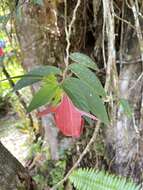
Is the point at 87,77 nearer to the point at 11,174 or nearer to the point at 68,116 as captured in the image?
the point at 68,116

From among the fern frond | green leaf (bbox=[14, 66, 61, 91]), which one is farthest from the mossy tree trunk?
green leaf (bbox=[14, 66, 61, 91])

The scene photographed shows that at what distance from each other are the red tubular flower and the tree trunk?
40 cm

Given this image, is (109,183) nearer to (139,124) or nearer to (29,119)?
(139,124)

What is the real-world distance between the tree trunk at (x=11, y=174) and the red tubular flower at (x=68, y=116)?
397mm

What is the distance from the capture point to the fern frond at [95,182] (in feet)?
3.43

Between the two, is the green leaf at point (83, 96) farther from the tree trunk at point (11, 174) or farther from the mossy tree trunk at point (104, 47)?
the mossy tree trunk at point (104, 47)

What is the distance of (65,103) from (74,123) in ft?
0.13

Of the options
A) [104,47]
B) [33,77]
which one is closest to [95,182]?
[33,77]

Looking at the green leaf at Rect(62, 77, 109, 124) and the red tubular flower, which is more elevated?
the green leaf at Rect(62, 77, 109, 124)

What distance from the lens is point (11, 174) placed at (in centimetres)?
108

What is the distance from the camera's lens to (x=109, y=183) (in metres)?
1.07

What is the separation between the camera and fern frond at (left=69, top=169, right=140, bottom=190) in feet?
3.43

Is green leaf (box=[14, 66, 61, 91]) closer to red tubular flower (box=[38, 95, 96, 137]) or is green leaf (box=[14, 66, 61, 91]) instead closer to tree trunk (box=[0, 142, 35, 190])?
red tubular flower (box=[38, 95, 96, 137])

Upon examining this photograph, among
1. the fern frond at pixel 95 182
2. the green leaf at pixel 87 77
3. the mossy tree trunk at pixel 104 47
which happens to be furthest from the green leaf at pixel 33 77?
the mossy tree trunk at pixel 104 47
